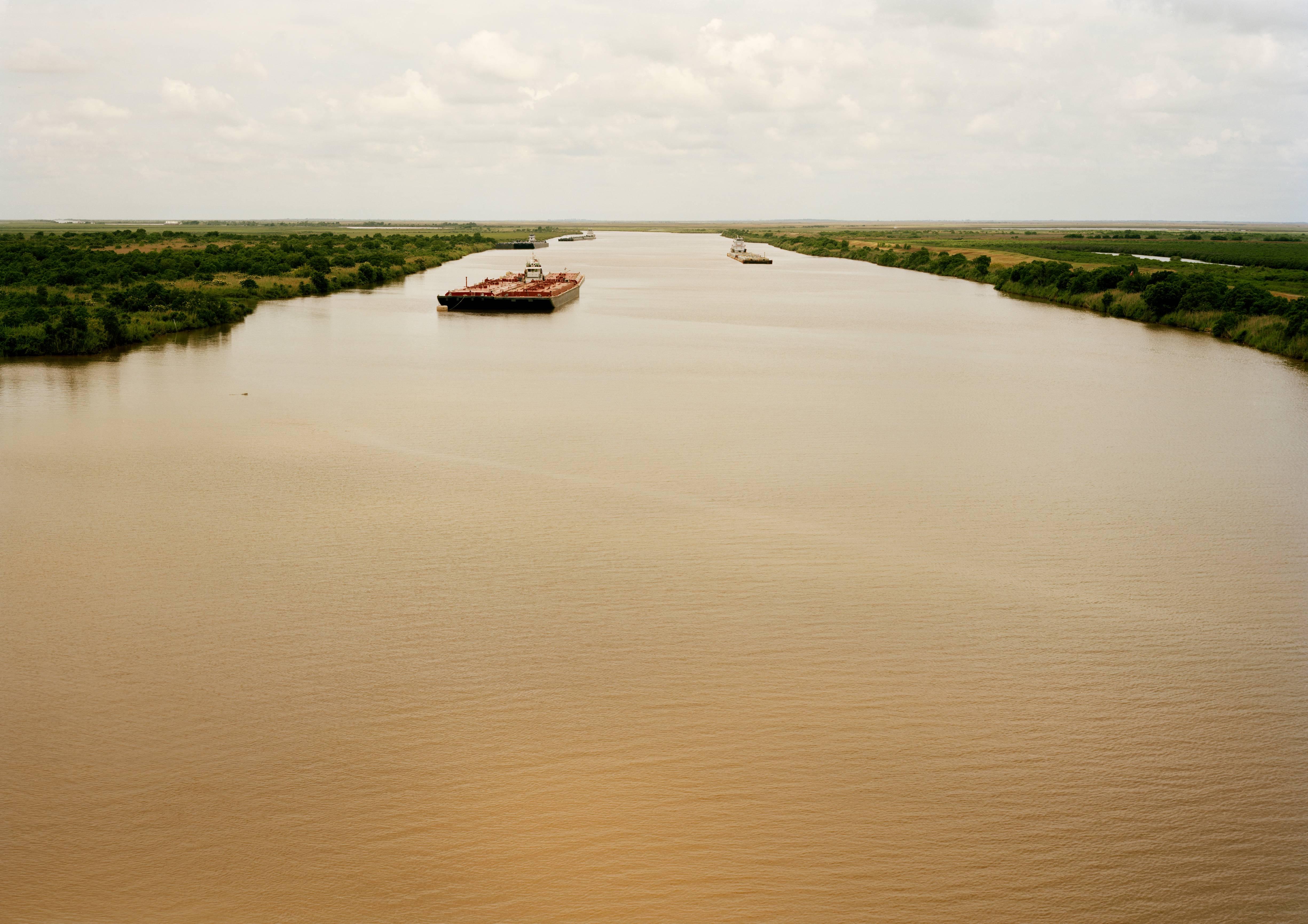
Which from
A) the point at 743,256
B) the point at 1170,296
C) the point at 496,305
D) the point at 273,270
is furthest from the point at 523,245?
the point at 1170,296

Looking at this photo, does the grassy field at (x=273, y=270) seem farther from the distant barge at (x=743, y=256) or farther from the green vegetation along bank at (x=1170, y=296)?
the distant barge at (x=743, y=256)

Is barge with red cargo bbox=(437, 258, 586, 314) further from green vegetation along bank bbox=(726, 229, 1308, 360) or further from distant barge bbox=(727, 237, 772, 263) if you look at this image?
distant barge bbox=(727, 237, 772, 263)

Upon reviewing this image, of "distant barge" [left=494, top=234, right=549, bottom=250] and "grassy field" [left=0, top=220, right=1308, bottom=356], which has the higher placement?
"distant barge" [left=494, top=234, right=549, bottom=250]

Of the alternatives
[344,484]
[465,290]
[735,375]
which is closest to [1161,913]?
[344,484]

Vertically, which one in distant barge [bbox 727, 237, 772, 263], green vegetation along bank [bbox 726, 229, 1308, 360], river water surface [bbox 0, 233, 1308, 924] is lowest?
river water surface [bbox 0, 233, 1308, 924]

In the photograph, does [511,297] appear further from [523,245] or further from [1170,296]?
[523,245]

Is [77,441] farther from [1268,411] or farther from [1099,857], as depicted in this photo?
[1268,411]

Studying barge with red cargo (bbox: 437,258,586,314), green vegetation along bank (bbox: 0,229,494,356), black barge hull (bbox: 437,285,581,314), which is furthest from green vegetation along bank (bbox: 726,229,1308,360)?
green vegetation along bank (bbox: 0,229,494,356)
